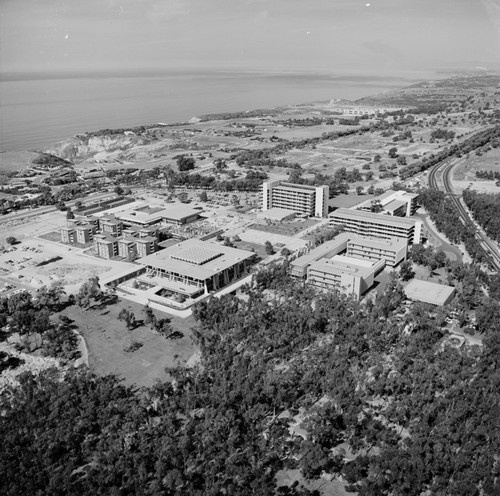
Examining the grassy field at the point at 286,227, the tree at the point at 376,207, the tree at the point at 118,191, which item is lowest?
the grassy field at the point at 286,227

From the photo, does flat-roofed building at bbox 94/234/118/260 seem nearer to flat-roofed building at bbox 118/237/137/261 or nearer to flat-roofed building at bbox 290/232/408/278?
flat-roofed building at bbox 118/237/137/261

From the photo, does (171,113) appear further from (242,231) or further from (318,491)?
(318,491)

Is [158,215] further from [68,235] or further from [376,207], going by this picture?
[376,207]

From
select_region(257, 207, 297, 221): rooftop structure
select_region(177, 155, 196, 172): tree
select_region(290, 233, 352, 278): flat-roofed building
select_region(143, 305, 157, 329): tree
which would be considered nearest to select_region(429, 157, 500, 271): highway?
select_region(290, 233, 352, 278): flat-roofed building

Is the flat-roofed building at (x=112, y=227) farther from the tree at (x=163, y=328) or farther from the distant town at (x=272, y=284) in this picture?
the tree at (x=163, y=328)

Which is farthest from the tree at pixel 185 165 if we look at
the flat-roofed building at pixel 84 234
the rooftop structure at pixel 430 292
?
the rooftop structure at pixel 430 292

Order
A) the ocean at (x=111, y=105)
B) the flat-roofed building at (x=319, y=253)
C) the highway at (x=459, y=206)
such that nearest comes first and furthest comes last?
the flat-roofed building at (x=319, y=253)
the highway at (x=459, y=206)
the ocean at (x=111, y=105)

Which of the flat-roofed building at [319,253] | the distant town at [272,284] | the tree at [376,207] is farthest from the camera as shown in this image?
the tree at [376,207]
